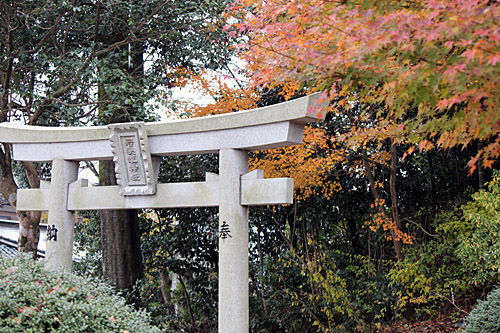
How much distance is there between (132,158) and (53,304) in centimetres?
350

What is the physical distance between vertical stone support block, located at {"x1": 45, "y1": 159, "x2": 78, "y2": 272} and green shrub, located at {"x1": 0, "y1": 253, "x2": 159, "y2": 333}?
127 inches

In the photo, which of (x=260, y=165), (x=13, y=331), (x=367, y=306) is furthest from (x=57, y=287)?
(x=367, y=306)

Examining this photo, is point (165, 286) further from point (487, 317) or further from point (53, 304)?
point (53, 304)

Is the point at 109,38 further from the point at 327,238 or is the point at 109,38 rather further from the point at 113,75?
the point at 327,238

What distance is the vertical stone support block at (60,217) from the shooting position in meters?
7.59

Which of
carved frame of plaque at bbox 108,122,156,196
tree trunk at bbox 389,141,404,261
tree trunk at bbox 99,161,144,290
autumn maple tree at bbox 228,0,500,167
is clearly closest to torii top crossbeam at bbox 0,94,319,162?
carved frame of plaque at bbox 108,122,156,196

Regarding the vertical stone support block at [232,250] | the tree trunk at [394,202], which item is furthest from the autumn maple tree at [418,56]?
the tree trunk at [394,202]

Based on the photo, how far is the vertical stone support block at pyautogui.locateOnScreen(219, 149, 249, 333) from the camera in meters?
6.39

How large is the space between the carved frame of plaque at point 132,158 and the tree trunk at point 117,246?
299 centimetres

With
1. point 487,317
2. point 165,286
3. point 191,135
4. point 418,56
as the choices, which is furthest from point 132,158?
point 165,286

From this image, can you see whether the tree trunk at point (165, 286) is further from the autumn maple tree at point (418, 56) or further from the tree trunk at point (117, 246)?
the autumn maple tree at point (418, 56)

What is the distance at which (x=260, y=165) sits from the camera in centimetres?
853

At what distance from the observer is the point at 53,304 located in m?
3.85

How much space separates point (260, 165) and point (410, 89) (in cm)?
493
